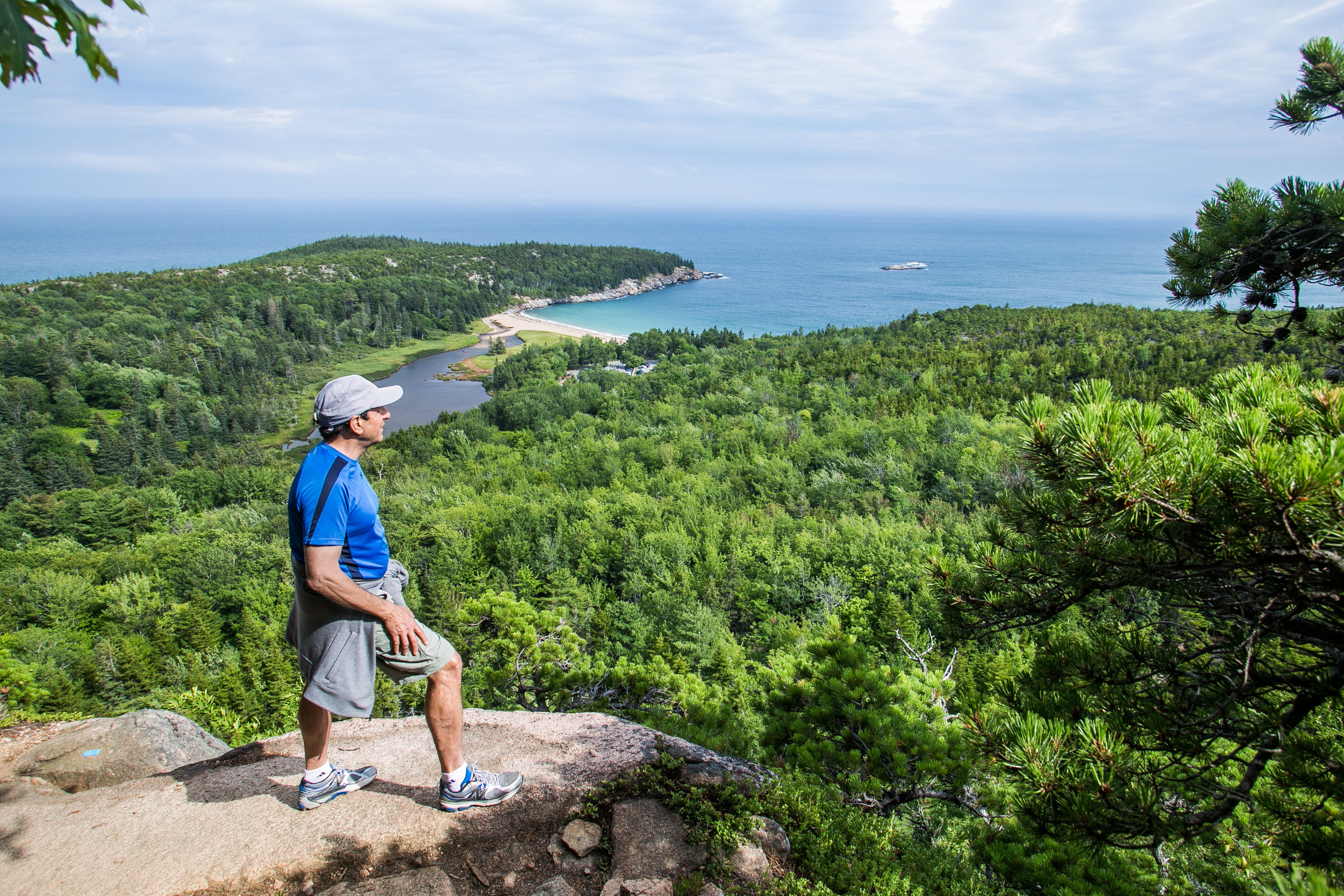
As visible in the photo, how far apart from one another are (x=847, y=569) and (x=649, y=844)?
65.7 feet

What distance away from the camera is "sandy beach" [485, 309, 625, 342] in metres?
102

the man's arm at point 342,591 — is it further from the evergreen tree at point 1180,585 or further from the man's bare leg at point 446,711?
the evergreen tree at point 1180,585

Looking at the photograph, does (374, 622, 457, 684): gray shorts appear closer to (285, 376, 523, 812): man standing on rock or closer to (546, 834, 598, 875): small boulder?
(285, 376, 523, 812): man standing on rock

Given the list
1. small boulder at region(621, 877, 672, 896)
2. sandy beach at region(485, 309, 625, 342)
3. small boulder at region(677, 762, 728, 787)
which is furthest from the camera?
sandy beach at region(485, 309, 625, 342)

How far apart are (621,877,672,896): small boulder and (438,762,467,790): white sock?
1.21 meters

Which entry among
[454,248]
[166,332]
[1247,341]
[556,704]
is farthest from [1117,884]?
[454,248]

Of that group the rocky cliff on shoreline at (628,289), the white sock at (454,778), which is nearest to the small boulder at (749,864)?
the white sock at (454,778)

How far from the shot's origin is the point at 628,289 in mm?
144375

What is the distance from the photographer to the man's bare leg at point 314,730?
4039 millimetres

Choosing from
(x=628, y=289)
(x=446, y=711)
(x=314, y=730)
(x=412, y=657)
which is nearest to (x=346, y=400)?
(x=412, y=657)

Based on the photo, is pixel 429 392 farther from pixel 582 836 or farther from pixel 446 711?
pixel 582 836

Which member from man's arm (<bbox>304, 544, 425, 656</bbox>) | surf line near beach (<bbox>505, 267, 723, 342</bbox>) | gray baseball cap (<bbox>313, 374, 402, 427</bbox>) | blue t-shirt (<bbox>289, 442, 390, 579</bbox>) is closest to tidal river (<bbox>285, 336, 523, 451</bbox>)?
surf line near beach (<bbox>505, 267, 723, 342</bbox>)

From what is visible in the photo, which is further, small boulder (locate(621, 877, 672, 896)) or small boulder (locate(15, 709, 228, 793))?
small boulder (locate(15, 709, 228, 793))

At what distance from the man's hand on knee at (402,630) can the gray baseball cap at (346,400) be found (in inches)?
43.1
